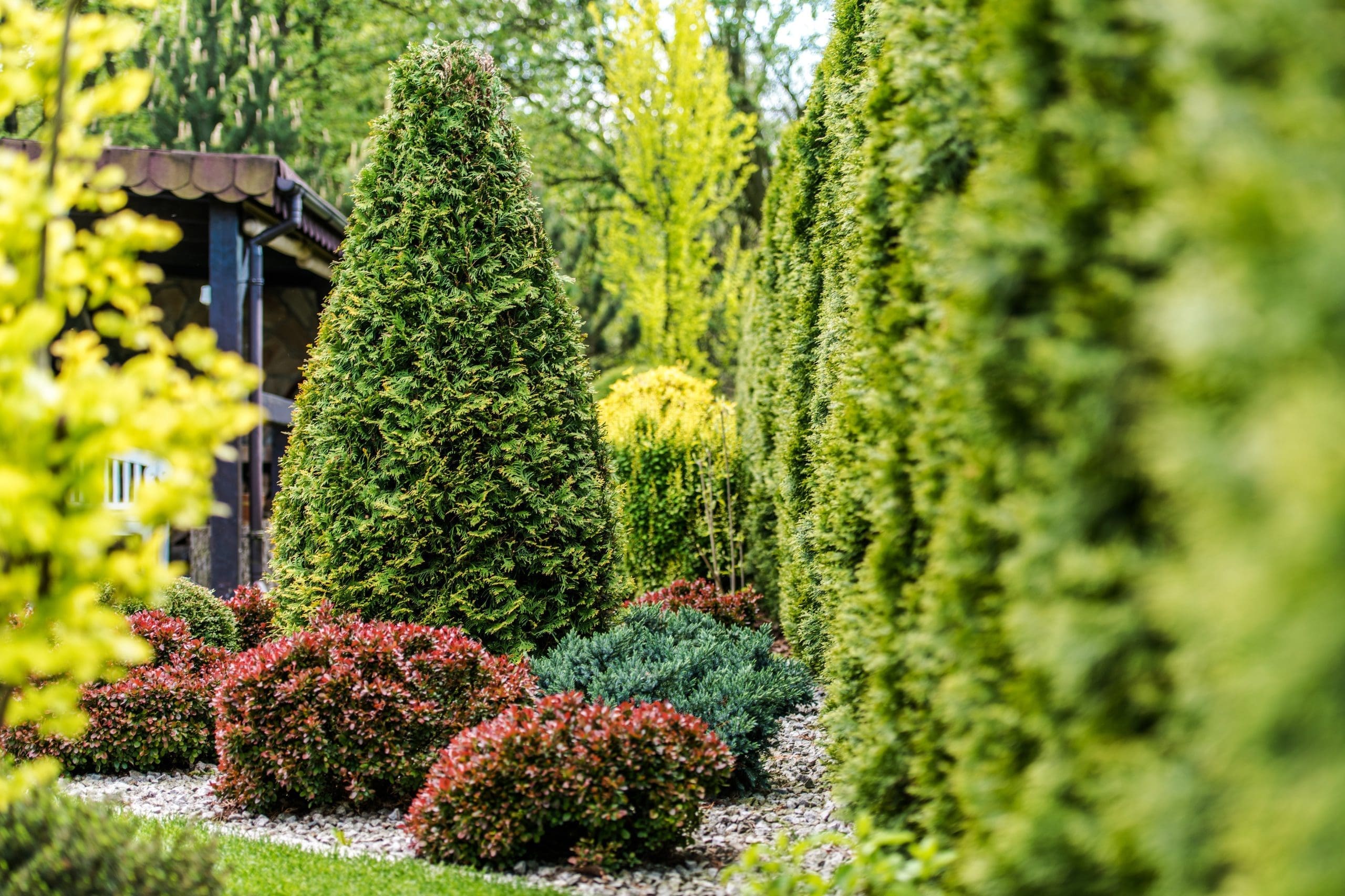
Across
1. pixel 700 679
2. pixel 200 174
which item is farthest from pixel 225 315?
pixel 700 679

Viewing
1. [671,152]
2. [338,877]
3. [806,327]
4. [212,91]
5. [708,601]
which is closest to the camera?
[338,877]

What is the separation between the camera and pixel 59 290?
5.98ft

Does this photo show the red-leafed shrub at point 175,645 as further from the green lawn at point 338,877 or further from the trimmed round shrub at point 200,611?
the green lawn at point 338,877

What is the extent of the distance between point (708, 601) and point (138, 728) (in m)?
3.76

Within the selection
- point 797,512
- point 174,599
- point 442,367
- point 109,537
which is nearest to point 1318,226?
point 109,537

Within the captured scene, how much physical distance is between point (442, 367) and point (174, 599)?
8.21 feet

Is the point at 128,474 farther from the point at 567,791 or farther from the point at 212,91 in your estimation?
the point at 212,91

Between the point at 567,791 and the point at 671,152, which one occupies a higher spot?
the point at 671,152

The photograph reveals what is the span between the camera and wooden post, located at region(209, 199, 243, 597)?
25.0 ft

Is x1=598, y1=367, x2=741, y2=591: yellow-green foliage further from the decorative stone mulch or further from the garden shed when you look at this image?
the decorative stone mulch

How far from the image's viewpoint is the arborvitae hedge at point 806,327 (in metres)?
4.72

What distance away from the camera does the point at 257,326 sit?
27.9 ft

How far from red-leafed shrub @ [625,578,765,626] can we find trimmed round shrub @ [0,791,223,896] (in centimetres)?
445

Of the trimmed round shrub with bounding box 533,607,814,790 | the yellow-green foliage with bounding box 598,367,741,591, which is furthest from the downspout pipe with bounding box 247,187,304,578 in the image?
the trimmed round shrub with bounding box 533,607,814,790
